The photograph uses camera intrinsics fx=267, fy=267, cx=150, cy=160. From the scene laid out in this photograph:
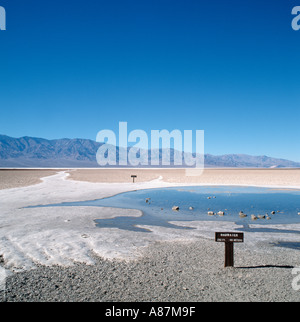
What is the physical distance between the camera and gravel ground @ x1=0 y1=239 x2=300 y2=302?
4.92 m

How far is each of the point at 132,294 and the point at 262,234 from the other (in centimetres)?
628

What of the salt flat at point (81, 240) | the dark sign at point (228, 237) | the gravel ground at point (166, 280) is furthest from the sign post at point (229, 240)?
the salt flat at point (81, 240)

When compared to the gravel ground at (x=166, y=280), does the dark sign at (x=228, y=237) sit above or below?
above

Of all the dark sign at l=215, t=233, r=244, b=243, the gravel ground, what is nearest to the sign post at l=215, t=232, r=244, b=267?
the dark sign at l=215, t=233, r=244, b=243

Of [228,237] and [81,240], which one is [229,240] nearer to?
[228,237]

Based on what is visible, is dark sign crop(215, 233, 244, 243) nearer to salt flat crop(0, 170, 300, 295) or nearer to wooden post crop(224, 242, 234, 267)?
wooden post crop(224, 242, 234, 267)

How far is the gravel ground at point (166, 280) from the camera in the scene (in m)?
4.92

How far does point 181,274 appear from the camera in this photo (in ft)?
19.1

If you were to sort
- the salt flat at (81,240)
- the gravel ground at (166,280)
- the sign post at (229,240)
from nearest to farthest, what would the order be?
1. the gravel ground at (166,280)
2. the sign post at (229,240)
3. the salt flat at (81,240)

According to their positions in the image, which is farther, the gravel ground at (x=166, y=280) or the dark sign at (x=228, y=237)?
the dark sign at (x=228, y=237)

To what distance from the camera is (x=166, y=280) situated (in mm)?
5539

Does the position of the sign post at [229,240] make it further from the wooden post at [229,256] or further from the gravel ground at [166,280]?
the gravel ground at [166,280]
